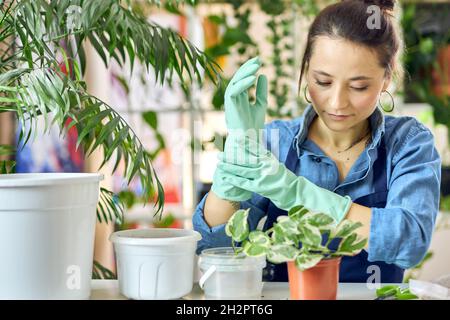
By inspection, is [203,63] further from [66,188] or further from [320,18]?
[66,188]

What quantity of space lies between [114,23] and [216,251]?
1.74 feet

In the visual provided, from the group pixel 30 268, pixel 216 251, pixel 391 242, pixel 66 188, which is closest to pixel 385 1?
pixel 391 242

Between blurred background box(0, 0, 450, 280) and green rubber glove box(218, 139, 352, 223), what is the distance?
4.99ft

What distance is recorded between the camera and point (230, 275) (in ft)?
3.27

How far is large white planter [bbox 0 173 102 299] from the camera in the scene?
95 cm

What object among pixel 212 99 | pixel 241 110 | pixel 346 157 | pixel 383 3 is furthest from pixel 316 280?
pixel 212 99

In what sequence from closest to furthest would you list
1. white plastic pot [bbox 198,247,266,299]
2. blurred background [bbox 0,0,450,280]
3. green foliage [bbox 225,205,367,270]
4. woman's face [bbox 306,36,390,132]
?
green foliage [bbox 225,205,367,270]
white plastic pot [bbox 198,247,266,299]
woman's face [bbox 306,36,390,132]
blurred background [bbox 0,0,450,280]

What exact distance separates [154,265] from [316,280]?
Answer: 26cm

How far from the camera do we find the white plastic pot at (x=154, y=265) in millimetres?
992

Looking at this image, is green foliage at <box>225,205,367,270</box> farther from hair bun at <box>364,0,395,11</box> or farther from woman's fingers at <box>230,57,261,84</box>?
hair bun at <box>364,0,395,11</box>

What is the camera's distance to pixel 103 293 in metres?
1.09

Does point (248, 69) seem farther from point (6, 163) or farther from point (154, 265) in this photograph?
point (6, 163)

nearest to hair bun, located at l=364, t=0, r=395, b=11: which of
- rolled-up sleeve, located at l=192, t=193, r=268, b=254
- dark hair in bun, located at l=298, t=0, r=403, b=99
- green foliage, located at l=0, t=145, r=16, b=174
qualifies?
dark hair in bun, located at l=298, t=0, r=403, b=99

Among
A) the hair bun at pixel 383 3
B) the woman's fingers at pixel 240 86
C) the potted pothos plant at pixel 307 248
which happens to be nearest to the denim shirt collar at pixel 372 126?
the hair bun at pixel 383 3
